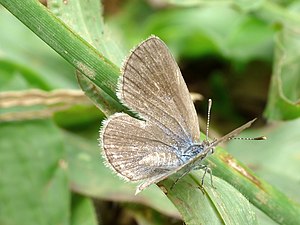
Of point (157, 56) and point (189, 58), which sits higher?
point (157, 56)

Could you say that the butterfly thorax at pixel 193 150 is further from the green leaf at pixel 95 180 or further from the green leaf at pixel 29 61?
the green leaf at pixel 29 61

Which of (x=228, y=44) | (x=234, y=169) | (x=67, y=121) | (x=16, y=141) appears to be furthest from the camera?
(x=228, y=44)

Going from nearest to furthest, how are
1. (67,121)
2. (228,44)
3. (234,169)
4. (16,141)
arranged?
1. (234,169)
2. (16,141)
3. (67,121)
4. (228,44)

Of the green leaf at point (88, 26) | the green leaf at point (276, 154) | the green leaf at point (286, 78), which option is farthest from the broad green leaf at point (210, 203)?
the green leaf at point (276, 154)

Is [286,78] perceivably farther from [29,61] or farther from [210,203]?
[29,61]

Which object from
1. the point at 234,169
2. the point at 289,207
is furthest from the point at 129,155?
the point at 289,207

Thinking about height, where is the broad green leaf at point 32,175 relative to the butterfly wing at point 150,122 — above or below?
below

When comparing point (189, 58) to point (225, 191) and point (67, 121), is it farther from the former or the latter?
point (225, 191)
